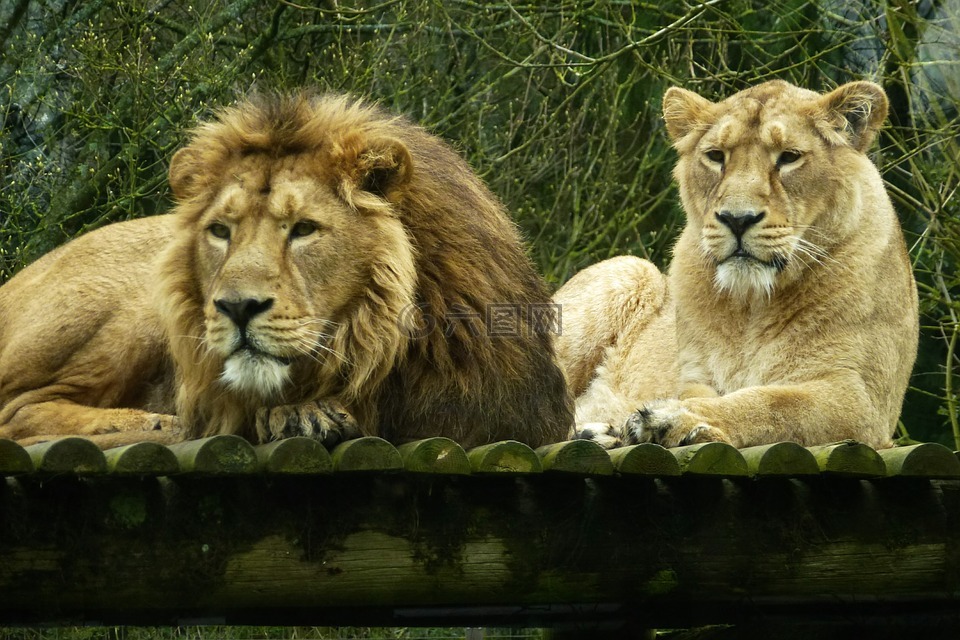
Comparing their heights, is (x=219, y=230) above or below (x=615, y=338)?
above

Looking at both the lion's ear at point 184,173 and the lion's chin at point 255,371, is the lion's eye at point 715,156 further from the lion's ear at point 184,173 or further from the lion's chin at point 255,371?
the lion's chin at point 255,371

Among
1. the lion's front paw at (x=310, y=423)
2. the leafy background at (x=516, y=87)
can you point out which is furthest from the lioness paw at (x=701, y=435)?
the leafy background at (x=516, y=87)

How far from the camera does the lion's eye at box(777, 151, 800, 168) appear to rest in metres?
4.81

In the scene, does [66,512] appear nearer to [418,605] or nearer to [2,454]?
[2,454]

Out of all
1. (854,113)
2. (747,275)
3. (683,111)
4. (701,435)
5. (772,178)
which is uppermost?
(854,113)

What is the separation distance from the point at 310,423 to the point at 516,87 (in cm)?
679

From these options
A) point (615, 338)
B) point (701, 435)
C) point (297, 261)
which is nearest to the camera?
point (297, 261)

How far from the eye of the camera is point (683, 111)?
17.3 feet

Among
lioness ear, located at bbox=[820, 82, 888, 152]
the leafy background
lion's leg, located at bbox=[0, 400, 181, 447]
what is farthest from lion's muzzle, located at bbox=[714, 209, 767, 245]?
the leafy background

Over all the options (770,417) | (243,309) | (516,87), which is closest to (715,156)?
(770,417)

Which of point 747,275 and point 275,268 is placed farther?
point 747,275

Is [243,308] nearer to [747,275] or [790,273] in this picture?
[747,275]

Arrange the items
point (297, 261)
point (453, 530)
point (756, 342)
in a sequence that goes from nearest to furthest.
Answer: point (453, 530)
point (297, 261)
point (756, 342)

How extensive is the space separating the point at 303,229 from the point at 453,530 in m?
0.97
